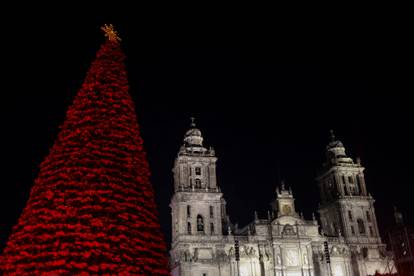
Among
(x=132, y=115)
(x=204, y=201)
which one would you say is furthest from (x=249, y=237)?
(x=132, y=115)

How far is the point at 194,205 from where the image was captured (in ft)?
198

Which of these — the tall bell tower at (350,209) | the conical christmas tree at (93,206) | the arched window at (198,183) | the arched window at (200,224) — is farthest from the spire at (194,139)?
the conical christmas tree at (93,206)

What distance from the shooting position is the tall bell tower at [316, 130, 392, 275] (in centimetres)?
6681

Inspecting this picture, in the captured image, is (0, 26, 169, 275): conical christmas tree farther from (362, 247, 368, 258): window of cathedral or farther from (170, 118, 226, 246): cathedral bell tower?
(362, 247, 368, 258): window of cathedral

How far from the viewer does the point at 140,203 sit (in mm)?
14320

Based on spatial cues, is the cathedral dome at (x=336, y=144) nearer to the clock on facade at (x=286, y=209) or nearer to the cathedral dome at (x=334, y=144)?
the cathedral dome at (x=334, y=144)

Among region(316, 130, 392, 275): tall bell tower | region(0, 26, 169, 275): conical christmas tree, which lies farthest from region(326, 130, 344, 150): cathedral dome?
region(0, 26, 169, 275): conical christmas tree

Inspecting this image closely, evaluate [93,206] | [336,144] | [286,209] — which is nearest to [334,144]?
[336,144]

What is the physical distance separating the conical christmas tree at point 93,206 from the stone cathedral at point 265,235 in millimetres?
44278

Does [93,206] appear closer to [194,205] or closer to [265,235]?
[194,205]

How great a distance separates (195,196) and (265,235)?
12.3 metres

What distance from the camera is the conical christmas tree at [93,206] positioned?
504 inches

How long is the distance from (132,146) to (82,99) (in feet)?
8.94

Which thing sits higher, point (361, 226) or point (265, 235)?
point (361, 226)
